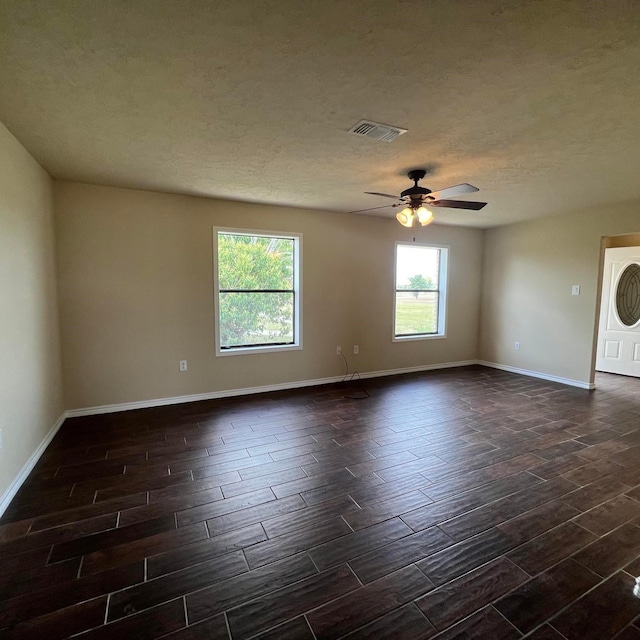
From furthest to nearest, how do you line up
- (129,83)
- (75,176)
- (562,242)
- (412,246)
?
(412,246)
(562,242)
(75,176)
(129,83)

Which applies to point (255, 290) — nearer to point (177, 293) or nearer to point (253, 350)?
point (253, 350)

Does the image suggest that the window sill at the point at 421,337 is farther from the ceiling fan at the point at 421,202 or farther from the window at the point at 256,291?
the ceiling fan at the point at 421,202

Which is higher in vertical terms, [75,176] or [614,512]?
[75,176]

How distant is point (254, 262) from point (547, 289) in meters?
4.41

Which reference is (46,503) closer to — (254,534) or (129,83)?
(254,534)

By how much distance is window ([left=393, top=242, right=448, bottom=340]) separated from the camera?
5.80 metres

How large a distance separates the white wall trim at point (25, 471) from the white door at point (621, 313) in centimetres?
751

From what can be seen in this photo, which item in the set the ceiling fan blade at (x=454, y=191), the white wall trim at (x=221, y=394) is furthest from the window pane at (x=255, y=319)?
the ceiling fan blade at (x=454, y=191)

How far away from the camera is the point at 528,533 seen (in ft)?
6.57

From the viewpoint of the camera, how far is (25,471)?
2578 mm

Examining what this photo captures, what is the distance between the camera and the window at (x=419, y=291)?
5.80 metres

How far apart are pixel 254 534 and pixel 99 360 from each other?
9.47 feet

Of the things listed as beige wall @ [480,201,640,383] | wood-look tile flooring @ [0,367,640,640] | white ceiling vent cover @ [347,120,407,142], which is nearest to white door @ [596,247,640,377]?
beige wall @ [480,201,640,383]

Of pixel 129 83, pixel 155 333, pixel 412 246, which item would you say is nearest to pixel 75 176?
pixel 155 333
